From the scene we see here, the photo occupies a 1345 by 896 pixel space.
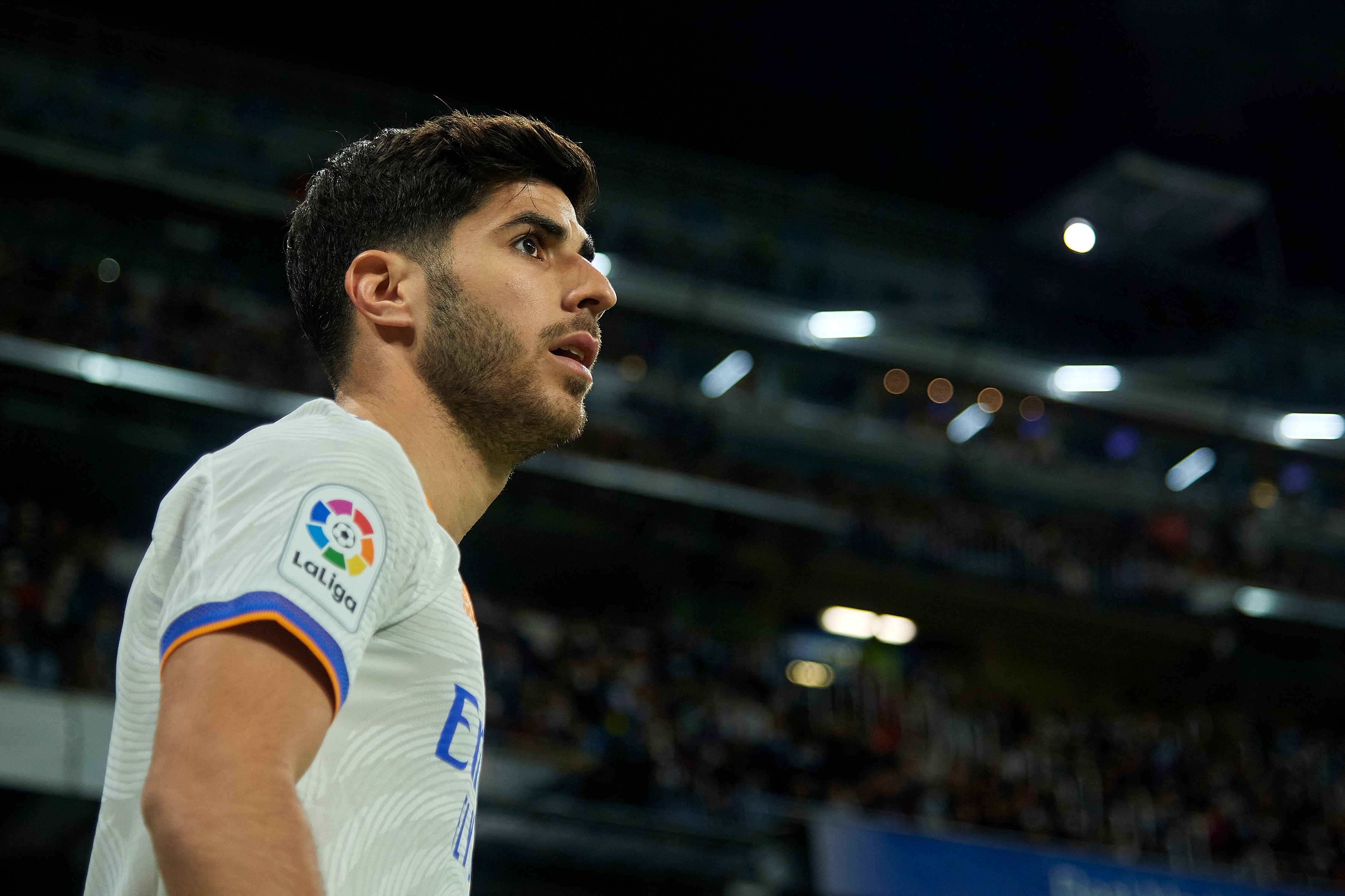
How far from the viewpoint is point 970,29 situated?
18.5 metres

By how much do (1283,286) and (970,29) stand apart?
32.2 ft

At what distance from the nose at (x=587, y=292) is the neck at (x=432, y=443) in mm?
223

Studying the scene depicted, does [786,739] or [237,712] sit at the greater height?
[786,739]

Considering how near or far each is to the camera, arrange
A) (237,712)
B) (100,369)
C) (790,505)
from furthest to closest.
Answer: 1. (790,505)
2. (100,369)
3. (237,712)

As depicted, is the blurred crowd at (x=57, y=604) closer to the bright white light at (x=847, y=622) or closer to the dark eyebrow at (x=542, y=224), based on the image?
the dark eyebrow at (x=542, y=224)

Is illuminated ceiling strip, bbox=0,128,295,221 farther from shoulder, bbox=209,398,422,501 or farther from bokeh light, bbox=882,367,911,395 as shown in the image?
shoulder, bbox=209,398,422,501

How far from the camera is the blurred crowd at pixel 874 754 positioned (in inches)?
520

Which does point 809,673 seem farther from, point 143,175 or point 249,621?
point 249,621

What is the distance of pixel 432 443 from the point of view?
157cm

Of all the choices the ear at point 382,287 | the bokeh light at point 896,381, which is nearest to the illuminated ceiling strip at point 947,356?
the bokeh light at point 896,381

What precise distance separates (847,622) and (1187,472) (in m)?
7.65

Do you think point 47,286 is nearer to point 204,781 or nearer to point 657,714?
point 657,714

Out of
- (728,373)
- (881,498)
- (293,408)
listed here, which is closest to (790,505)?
(881,498)

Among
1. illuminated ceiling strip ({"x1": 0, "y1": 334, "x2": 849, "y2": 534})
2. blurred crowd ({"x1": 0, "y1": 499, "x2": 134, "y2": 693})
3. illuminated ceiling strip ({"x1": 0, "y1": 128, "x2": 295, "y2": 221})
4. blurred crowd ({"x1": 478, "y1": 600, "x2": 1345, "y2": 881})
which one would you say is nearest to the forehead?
blurred crowd ({"x1": 0, "y1": 499, "x2": 134, "y2": 693})
